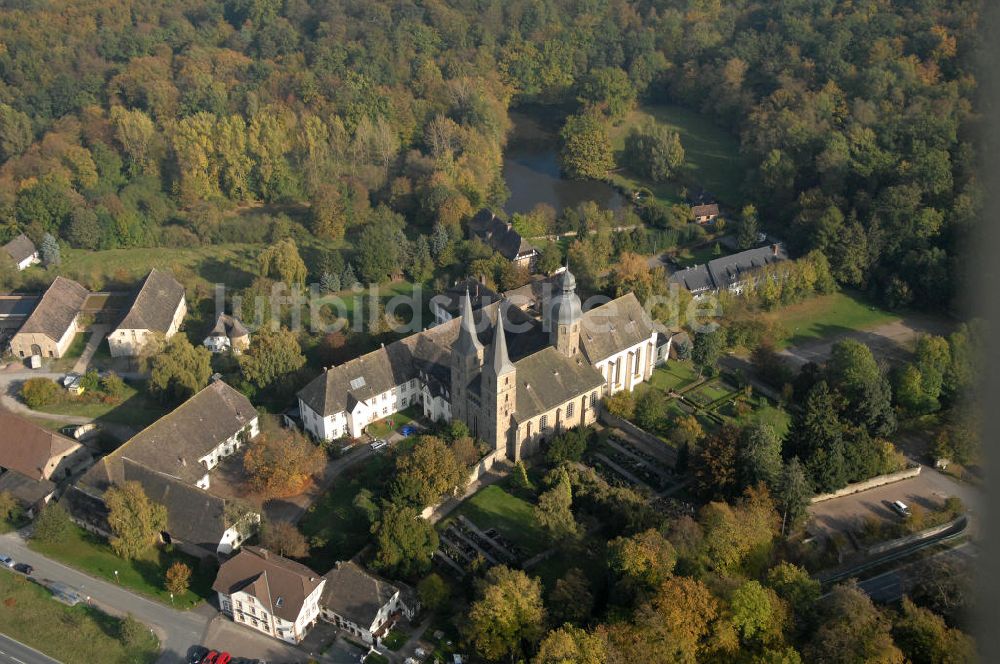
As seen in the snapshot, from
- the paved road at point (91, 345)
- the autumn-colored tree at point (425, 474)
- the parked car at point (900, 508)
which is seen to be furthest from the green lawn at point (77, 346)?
the parked car at point (900, 508)

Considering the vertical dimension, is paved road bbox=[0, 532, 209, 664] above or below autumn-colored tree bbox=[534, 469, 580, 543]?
below

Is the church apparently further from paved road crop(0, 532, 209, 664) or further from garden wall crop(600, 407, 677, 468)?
paved road crop(0, 532, 209, 664)

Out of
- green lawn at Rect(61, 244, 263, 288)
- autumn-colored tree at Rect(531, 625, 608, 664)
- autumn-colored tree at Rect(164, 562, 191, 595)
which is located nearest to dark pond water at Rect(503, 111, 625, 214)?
green lawn at Rect(61, 244, 263, 288)

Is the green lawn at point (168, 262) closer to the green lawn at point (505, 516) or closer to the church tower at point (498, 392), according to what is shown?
the church tower at point (498, 392)

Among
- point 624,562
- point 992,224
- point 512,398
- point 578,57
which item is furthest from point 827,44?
point 992,224

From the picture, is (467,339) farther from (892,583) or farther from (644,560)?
(892,583)
